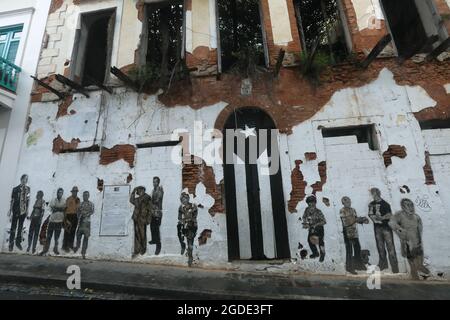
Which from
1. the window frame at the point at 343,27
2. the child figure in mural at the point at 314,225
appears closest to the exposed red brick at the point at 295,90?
the window frame at the point at 343,27

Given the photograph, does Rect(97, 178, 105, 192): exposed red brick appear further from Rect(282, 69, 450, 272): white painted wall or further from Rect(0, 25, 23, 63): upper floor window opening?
Rect(0, 25, 23, 63): upper floor window opening

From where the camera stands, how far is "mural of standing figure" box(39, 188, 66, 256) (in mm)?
7069

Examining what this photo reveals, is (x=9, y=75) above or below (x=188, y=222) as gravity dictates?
above

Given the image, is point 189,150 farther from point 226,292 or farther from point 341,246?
point 341,246

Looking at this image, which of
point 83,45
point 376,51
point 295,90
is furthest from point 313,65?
point 83,45

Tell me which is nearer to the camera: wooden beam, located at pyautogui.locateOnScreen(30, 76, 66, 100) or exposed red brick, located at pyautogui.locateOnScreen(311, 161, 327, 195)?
exposed red brick, located at pyautogui.locateOnScreen(311, 161, 327, 195)

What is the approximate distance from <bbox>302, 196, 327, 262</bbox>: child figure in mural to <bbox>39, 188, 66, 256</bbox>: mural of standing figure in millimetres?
5728

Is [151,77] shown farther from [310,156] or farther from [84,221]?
[310,156]

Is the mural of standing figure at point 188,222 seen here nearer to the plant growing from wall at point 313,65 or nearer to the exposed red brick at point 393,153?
the plant growing from wall at point 313,65

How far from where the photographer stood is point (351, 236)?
6.21 m

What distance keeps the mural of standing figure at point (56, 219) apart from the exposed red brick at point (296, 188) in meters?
5.45

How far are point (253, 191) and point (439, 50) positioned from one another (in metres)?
5.34

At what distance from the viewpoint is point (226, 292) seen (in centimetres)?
482

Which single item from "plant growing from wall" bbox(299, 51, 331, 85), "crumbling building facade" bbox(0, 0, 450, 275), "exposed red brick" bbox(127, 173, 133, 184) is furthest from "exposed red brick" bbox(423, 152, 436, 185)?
"exposed red brick" bbox(127, 173, 133, 184)
